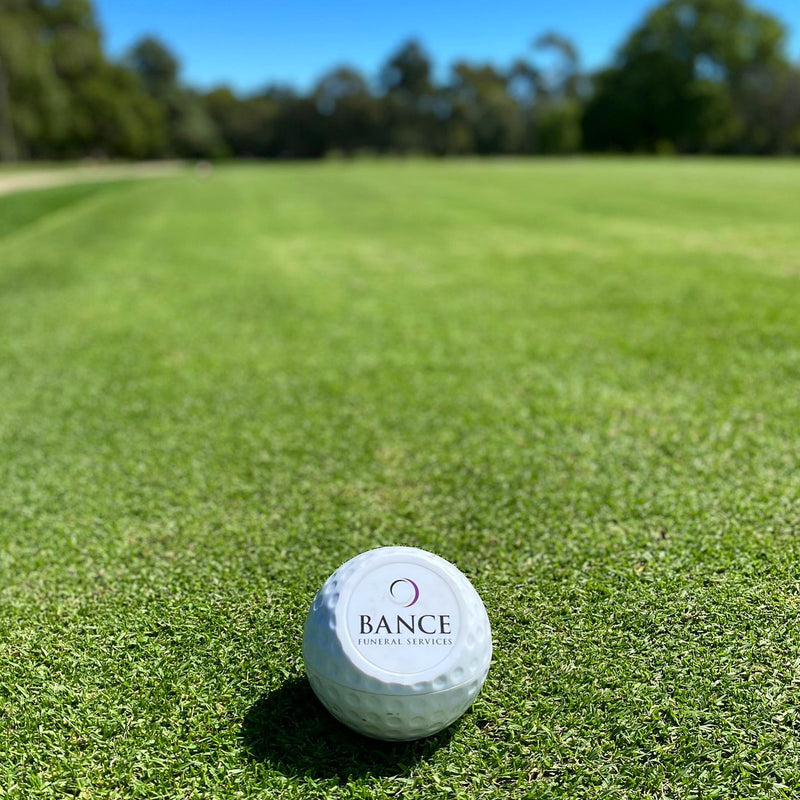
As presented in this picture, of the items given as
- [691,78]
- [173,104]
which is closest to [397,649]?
[691,78]

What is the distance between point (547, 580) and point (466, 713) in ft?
2.12

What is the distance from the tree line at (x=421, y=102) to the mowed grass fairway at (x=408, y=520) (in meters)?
48.0

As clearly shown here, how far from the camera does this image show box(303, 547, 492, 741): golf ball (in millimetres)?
1590

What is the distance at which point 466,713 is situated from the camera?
5.95 feet

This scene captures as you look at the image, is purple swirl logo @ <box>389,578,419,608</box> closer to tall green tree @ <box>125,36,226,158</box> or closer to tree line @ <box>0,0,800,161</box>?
tree line @ <box>0,0,800,161</box>

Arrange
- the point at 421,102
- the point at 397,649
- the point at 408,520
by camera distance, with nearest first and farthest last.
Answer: the point at 397,649, the point at 408,520, the point at 421,102

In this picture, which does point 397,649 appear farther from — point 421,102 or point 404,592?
point 421,102

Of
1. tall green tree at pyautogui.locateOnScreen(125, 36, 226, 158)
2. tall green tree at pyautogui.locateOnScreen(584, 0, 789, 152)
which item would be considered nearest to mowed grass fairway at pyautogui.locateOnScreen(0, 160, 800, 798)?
tall green tree at pyautogui.locateOnScreen(584, 0, 789, 152)

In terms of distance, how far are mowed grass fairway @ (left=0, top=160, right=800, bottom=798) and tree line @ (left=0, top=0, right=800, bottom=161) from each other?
47997 millimetres

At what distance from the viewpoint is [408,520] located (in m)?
2.74

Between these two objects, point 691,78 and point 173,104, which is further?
point 173,104

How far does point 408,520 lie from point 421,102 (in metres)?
92.4

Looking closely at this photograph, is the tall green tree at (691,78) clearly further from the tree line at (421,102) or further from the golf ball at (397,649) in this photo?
the golf ball at (397,649)

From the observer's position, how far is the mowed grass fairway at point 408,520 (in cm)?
171
